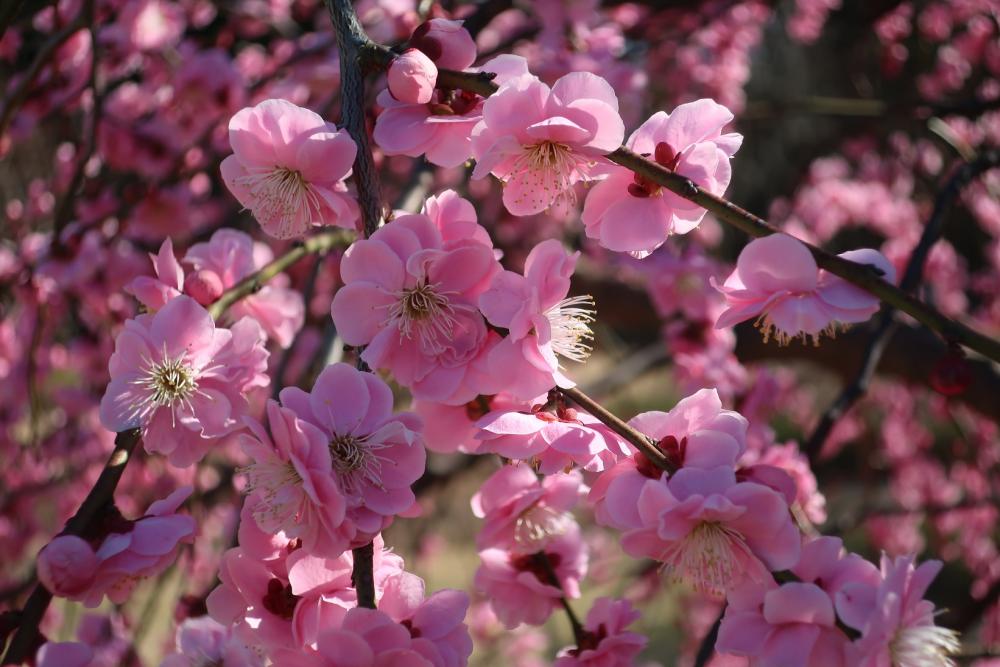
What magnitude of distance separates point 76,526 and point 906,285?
3.43 feet

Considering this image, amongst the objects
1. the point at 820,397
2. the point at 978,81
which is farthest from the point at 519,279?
the point at 820,397

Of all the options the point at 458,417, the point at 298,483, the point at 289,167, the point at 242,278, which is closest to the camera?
the point at 298,483

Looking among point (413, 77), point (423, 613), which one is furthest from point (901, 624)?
point (413, 77)

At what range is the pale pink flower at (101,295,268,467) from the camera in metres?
0.83

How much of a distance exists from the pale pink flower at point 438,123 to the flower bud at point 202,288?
0.27 m

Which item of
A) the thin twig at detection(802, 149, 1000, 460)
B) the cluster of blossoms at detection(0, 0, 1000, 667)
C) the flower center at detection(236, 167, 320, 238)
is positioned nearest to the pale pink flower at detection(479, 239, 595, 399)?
the cluster of blossoms at detection(0, 0, 1000, 667)

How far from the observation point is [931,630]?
2.62 feet

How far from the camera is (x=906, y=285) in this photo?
47.4 inches

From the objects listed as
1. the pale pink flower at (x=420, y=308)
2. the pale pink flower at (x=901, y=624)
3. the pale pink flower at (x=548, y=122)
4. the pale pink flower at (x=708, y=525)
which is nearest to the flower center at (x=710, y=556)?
the pale pink flower at (x=708, y=525)

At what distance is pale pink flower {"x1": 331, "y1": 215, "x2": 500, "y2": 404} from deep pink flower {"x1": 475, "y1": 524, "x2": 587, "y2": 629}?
333 millimetres

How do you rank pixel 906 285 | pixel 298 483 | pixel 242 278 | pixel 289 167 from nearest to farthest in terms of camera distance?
pixel 298 483
pixel 289 167
pixel 242 278
pixel 906 285

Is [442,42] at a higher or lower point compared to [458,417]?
higher

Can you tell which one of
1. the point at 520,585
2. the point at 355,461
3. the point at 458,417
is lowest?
the point at 520,585

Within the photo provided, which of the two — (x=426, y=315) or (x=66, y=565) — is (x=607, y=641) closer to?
(x=426, y=315)
